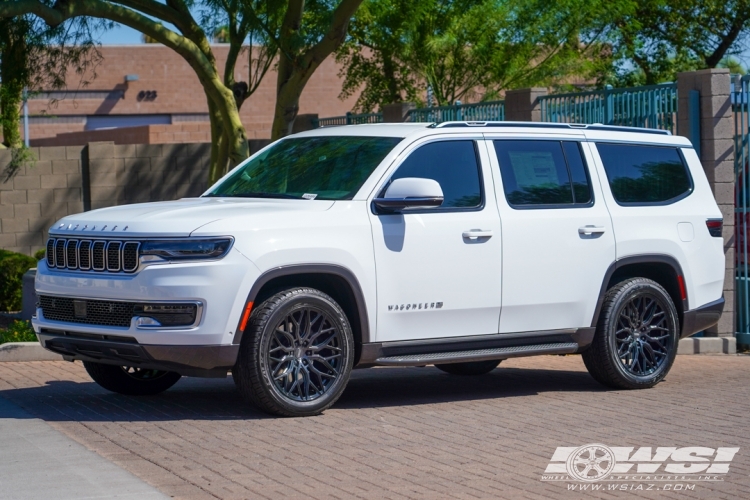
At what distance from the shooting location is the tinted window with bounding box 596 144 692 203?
378 inches

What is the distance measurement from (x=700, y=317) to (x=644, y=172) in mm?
1288

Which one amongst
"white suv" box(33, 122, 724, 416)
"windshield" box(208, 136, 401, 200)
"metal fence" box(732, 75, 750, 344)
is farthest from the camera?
"metal fence" box(732, 75, 750, 344)

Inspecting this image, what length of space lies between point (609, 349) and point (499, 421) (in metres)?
1.59

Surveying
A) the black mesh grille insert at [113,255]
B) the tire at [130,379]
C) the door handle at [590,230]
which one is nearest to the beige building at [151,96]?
the door handle at [590,230]

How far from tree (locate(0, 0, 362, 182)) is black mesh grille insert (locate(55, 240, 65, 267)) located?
5557 millimetres

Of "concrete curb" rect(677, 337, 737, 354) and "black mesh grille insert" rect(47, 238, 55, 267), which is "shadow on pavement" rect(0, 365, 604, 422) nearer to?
"black mesh grille insert" rect(47, 238, 55, 267)

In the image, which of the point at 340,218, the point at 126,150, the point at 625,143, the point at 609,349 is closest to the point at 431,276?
the point at 340,218

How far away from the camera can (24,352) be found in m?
11.1

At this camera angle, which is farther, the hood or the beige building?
the beige building

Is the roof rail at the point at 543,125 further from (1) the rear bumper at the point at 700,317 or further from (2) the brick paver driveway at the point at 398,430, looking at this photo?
(2) the brick paver driveway at the point at 398,430

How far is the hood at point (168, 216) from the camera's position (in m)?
7.59

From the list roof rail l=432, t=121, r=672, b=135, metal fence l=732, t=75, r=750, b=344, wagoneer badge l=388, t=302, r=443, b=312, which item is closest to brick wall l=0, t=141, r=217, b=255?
metal fence l=732, t=75, r=750, b=344

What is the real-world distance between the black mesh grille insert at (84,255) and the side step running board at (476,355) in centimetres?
206

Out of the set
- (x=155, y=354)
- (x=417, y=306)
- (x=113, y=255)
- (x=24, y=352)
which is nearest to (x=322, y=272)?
(x=417, y=306)
